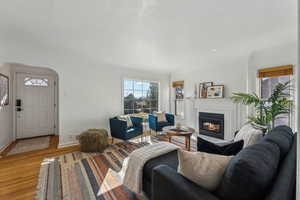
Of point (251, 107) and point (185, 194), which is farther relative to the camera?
point (251, 107)

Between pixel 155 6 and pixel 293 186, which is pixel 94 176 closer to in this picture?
pixel 293 186

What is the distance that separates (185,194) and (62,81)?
3.56 metres

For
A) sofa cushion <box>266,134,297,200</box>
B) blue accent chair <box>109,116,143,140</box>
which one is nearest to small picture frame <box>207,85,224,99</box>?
blue accent chair <box>109,116,143,140</box>

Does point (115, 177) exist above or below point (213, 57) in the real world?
below

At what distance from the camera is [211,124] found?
4.18m

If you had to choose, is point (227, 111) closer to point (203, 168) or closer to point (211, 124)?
point (211, 124)

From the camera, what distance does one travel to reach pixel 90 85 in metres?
3.79

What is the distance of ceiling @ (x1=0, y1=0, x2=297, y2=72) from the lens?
164 cm

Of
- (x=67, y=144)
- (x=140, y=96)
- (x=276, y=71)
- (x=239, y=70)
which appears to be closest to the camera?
(x=276, y=71)

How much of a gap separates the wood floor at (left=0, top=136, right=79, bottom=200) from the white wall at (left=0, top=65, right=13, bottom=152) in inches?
9.5

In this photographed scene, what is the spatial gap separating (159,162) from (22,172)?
2.29 meters

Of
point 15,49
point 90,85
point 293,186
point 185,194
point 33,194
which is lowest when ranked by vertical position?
point 33,194

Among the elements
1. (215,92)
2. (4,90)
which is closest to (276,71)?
(215,92)

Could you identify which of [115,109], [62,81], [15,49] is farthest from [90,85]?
[15,49]
